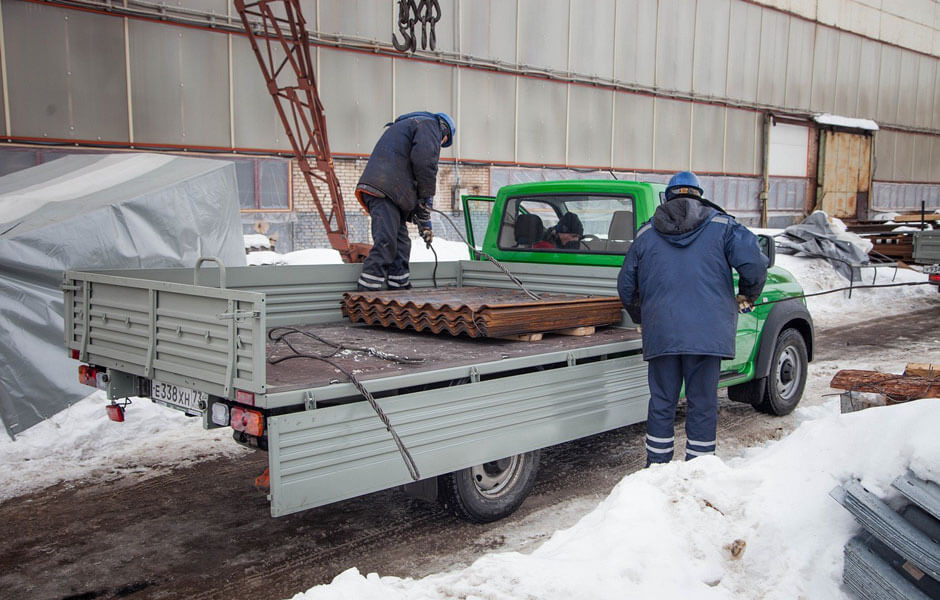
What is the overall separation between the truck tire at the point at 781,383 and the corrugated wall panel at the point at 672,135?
17827 mm

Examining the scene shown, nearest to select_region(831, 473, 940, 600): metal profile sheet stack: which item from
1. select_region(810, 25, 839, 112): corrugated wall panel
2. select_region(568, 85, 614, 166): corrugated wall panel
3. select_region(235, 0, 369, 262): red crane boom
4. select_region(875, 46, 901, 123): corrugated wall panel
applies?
select_region(235, 0, 369, 262): red crane boom

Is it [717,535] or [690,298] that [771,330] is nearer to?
[690,298]

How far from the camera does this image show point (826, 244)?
667 inches

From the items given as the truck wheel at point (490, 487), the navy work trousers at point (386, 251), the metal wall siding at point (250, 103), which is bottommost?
the truck wheel at point (490, 487)

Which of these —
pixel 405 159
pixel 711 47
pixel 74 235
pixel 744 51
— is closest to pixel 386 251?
pixel 405 159

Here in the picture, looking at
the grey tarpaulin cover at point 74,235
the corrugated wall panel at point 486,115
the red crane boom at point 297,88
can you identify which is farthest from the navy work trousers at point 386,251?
the corrugated wall panel at point 486,115

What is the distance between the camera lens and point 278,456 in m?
3.31

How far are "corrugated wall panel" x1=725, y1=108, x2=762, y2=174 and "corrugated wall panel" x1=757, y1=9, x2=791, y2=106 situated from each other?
1.02m

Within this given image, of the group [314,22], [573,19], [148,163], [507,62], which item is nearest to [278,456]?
[148,163]

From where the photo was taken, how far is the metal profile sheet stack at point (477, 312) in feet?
15.8

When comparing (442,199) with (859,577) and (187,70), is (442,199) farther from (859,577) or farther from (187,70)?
(859,577)

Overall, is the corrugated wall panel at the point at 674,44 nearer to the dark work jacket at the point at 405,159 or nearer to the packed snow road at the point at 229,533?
the dark work jacket at the point at 405,159

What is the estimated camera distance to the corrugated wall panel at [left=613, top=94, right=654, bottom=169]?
→ 2288cm

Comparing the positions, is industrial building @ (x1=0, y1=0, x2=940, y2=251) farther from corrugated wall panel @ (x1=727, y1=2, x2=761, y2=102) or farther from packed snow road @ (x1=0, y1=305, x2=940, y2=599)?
packed snow road @ (x1=0, y1=305, x2=940, y2=599)
